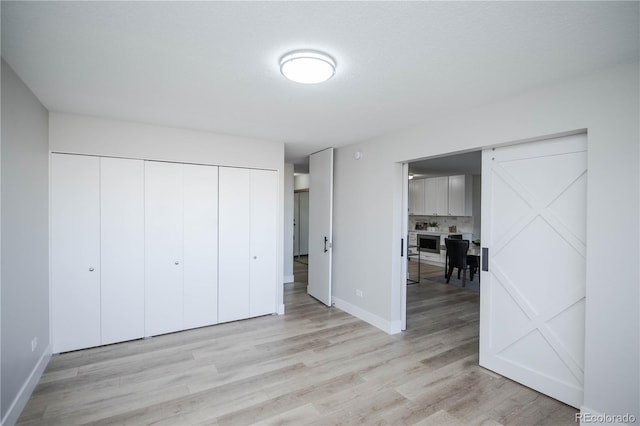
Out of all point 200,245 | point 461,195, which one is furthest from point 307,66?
point 461,195

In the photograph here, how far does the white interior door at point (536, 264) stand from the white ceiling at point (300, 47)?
2.07ft

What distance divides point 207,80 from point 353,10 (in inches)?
51.1

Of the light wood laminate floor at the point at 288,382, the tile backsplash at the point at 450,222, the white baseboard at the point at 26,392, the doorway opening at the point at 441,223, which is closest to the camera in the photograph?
the white baseboard at the point at 26,392

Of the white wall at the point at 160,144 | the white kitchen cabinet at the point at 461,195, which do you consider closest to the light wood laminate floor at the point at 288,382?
the white wall at the point at 160,144

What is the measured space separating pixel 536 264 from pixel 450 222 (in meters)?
6.53

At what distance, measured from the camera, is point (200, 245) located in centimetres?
388

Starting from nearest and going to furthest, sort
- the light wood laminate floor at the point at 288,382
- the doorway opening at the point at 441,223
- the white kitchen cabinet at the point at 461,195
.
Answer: the light wood laminate floor at the point at 288,382 → the doorway opening at the point at 441,223 → the white kitchen cabinet at the point at 461,195

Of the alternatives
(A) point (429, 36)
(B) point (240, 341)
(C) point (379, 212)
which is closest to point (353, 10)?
(A) point (429, 36)

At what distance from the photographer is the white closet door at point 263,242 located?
4242mm

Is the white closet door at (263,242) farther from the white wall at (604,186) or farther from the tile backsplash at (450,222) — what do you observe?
the tile backsplash at (450,222)

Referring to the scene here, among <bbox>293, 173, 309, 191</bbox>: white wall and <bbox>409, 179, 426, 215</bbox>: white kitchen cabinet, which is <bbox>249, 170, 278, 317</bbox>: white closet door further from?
<bbox>409, 179, 426, 215</bbox>: white kitchen cabinet

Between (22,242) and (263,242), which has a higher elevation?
(22,242)

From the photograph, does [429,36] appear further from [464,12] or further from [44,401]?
[44,401]

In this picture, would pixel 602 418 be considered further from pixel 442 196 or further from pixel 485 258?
pixel 442 196
